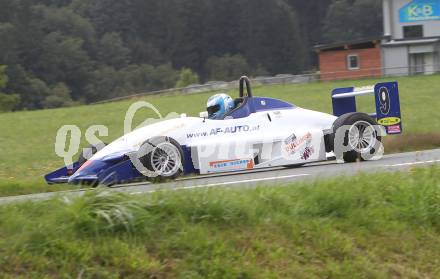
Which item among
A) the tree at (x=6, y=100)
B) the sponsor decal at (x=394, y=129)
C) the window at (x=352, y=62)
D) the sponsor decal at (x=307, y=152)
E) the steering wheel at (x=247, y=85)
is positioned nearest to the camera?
the sponsor decal at (x=307, y=152)

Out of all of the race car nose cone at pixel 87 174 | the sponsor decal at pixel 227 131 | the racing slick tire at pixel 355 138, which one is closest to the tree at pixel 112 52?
the racing slick tire at pixel 355 138

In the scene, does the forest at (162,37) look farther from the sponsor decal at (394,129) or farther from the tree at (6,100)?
the sponsor decal at (394,129)

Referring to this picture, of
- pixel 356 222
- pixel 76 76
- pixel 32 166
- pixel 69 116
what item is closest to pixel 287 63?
pixel 76 76

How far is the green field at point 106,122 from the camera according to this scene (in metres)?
17.7

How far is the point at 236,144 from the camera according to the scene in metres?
13.1

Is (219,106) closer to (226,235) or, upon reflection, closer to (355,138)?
(355,138)

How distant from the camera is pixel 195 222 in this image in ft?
24.5

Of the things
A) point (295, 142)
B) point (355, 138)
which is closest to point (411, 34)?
point (355, 138)

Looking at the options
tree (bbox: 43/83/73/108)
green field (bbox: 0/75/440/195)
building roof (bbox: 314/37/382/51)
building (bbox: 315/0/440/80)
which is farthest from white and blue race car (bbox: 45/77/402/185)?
tree (bbox: 43/83/73/108)

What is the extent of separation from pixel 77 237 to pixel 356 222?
2571mm

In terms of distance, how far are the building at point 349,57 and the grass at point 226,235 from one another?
5301 cm

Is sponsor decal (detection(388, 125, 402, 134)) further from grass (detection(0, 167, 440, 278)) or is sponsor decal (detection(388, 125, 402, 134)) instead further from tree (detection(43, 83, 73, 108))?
tree (detection(43, 83, 73, 108))

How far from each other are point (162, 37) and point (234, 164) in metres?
107

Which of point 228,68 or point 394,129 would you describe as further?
point 228,68
